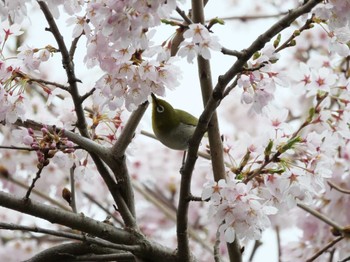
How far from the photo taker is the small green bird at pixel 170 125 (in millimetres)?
1727

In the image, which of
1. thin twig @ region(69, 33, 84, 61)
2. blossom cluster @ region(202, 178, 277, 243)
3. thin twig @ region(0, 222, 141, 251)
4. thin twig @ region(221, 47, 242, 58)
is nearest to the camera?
thin twig @ region(221, 47, 242, 58)

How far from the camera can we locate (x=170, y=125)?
68.0 inches

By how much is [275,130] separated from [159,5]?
2.48ft

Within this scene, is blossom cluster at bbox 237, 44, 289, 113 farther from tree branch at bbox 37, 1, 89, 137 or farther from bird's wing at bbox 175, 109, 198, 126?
tree branch at bbox 37, 1, 89, 137

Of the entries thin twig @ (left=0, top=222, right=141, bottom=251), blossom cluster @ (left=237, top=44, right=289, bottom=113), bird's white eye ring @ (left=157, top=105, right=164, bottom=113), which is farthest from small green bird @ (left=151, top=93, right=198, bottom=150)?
thin twig @ (left=0, top=222, right=141, bottom=251)

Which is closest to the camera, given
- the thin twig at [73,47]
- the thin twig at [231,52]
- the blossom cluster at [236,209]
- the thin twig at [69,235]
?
the thin twig at [231,52]

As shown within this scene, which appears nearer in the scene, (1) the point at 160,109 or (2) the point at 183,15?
(2) the point at 183,15

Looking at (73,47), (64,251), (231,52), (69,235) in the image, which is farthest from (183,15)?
(64,251)

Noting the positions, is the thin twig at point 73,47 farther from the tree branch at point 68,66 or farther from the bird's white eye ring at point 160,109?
the bird's white eye ring at point 160,109

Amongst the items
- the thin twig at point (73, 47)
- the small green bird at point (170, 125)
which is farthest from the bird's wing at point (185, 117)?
the thin twig at point (73, 47)

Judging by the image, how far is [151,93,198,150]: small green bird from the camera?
1.73 m

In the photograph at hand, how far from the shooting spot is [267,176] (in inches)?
67.2

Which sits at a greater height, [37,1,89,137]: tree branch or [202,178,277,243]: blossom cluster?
[37,1,89,137]: tree branch

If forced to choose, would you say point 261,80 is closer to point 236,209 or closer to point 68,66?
point 236,209
